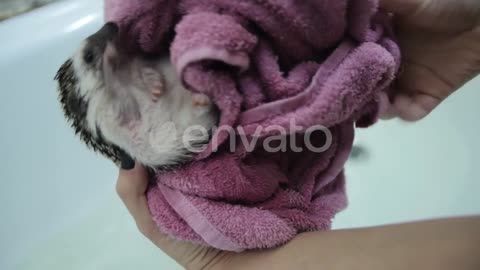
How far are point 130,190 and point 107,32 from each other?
162mm

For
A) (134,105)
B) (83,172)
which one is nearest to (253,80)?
(134,105)

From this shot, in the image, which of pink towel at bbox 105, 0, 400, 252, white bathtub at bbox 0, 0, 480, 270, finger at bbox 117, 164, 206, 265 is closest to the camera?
pink towel at bbox 105, 0, 400, 252

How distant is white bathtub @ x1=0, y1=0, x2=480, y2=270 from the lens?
925mm

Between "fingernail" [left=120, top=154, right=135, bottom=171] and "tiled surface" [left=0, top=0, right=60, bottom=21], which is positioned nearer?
"fingernail" [left=120, top=154, right=135, bottom=171]

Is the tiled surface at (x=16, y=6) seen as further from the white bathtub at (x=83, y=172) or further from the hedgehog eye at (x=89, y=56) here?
the hedgehog eye at (x=89, y=56)

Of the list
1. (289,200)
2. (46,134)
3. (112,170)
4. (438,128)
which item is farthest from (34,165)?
(438,128)

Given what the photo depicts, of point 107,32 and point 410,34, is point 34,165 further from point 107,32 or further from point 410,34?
point 410,34

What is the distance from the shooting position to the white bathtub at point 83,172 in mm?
925

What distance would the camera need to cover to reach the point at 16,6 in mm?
1025

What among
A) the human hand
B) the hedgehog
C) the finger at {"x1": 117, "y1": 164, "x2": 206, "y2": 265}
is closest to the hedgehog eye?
the hedgehog

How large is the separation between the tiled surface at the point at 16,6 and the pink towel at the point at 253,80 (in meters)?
0.62

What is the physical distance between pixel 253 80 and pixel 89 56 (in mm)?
154

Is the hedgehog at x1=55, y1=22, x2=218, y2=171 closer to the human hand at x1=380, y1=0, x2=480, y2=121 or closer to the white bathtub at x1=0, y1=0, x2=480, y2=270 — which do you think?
the human hand at x1=380, y1=0, x2=480, y2=121

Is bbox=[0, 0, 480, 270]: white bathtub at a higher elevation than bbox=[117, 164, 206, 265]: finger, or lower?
lower
